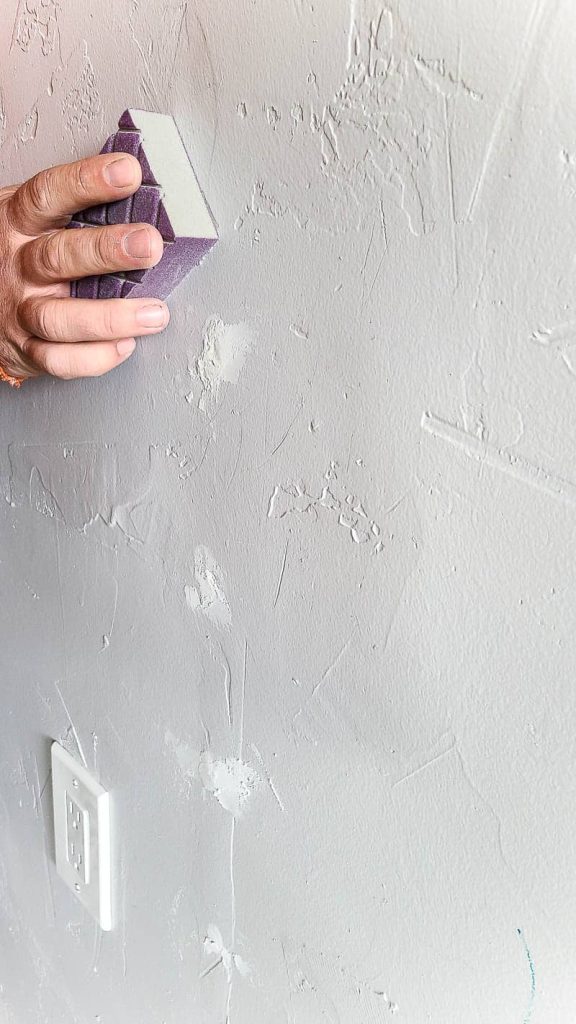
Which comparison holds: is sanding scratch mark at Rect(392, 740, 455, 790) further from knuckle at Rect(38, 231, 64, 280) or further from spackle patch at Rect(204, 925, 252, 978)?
knuckle at Rect(38, 231, 64, 280)

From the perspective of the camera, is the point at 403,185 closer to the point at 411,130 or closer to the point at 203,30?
the point at 411,130

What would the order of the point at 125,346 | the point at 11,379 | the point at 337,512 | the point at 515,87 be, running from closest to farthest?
the point at 515,87
the point at 337,512
the point at 125,346
the point at 11,379

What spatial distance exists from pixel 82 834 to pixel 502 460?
1.59 ft

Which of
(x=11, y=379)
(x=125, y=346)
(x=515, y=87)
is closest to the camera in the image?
(x=515, y=87)

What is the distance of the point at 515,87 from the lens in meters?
0.28

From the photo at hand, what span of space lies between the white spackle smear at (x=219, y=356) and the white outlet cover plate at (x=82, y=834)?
1.09 ft

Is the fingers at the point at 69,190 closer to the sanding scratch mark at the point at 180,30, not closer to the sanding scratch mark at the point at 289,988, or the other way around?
the sanding scratch mark at the point at 180,30

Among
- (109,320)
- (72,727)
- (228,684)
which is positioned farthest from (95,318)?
(72,727)

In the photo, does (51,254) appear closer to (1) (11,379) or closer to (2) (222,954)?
(1) (11,379)

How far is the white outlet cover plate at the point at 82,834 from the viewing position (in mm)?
609

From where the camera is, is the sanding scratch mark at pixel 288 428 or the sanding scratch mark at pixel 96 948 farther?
the sanding scratch mark at pixel 96 948

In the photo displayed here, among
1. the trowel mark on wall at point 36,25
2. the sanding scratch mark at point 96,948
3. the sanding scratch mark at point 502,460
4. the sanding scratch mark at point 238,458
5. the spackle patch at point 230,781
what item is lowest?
the sanding scratch mark at point 96,948

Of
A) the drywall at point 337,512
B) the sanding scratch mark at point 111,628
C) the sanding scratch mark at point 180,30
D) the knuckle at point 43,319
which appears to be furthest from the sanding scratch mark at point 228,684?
the sanding scratch mark at point 180,30

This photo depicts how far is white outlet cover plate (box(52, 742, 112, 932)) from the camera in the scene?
0.61m
